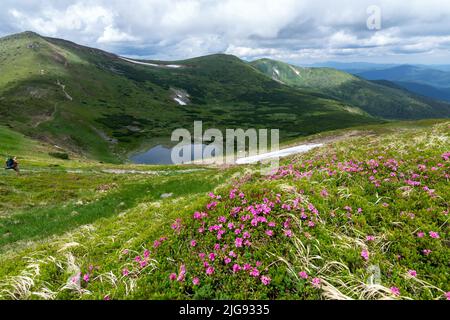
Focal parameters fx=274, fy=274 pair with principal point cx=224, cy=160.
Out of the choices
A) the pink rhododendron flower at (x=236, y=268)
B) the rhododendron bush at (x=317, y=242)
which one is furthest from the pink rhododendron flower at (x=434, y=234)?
the pink rhododendron flower at (x=236, y=268)

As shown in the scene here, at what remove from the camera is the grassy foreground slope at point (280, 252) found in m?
6.25

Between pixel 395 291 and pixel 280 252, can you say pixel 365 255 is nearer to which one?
pixel 395 291

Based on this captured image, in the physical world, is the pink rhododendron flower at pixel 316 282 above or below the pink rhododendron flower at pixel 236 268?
below

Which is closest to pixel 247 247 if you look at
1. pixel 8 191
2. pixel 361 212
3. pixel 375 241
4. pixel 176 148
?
pixel 375 241

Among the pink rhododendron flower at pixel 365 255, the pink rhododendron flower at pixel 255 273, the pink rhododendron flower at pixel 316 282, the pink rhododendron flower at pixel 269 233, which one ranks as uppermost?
the pink rhododendron flower at pixel 269 233

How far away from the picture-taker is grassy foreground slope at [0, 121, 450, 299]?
20.5ft

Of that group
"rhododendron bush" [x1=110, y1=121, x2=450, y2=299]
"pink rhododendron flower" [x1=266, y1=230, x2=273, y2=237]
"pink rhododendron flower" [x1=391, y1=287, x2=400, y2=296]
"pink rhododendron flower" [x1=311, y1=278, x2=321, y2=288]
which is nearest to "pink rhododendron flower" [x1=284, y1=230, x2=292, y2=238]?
"rhododendron bush" [x1=110, y1=121, x2=450, y2=299]

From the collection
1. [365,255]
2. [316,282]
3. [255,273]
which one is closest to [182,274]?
[255,273]

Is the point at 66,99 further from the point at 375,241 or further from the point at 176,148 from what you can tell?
the point at 375,241

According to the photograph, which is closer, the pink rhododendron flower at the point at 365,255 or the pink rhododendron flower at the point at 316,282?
the pink rhododendron flower at the point at 316,282

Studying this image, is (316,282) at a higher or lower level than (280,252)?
lower

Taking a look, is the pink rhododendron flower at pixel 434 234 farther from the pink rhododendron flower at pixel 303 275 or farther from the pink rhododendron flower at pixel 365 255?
the pink rhododendron flower at pixel 303 275

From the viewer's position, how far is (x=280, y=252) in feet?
22.7
